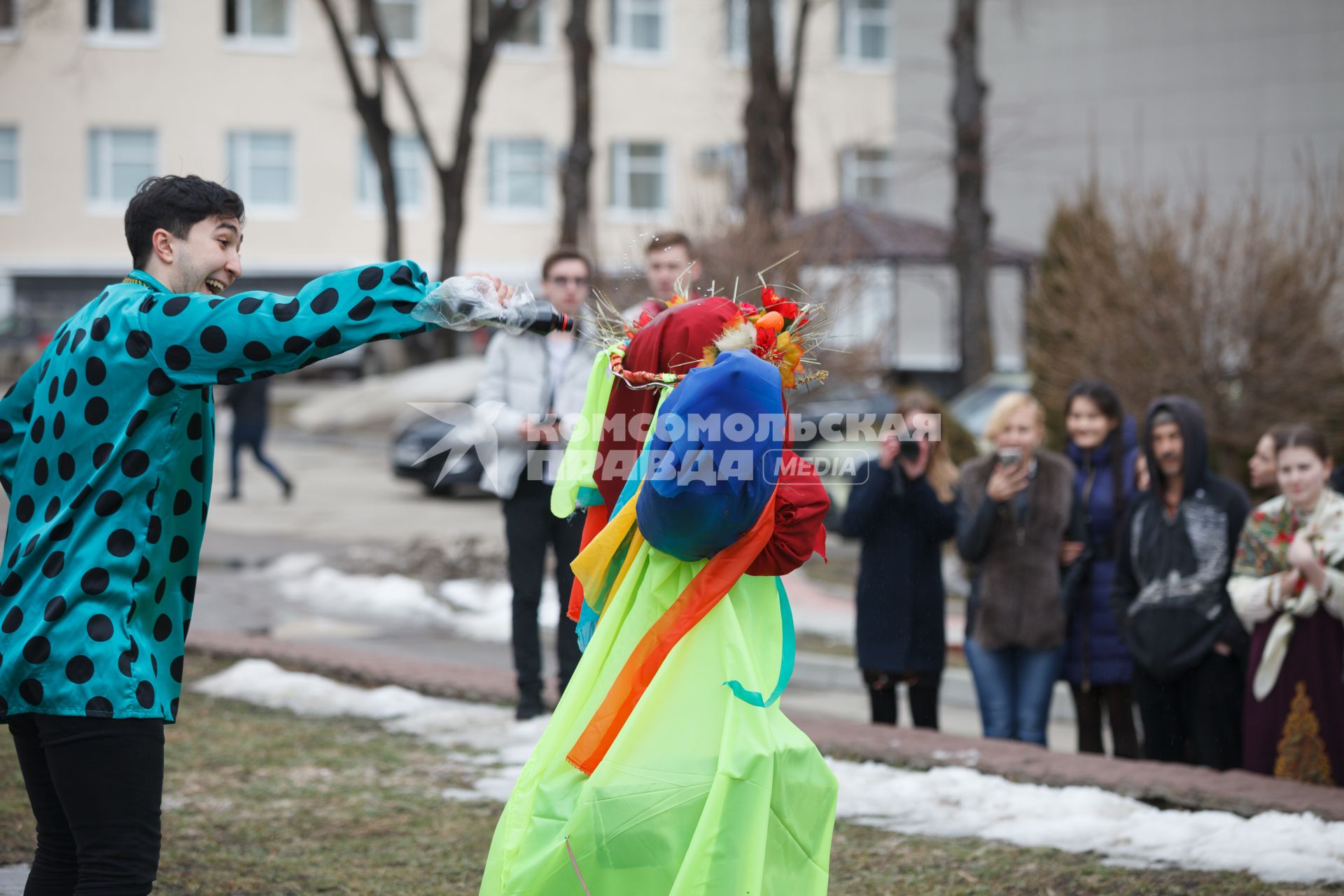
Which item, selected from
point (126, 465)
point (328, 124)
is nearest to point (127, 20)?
point (328, 124)

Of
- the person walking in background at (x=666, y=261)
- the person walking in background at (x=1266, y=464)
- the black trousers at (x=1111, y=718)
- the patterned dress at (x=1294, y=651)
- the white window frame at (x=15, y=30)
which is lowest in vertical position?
the black trousers at (x=1111, y=718)

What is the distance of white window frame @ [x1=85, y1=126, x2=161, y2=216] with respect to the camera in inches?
1325

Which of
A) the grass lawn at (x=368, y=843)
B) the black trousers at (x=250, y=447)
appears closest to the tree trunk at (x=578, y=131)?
the black trousers at (x=250, y=447)

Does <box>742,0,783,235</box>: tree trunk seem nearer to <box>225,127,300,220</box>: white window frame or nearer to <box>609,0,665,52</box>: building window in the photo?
<box>609,0,665,52</box>: building window

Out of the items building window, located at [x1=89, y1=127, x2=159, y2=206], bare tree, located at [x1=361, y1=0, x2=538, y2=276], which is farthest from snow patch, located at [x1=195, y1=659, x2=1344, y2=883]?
building window, located at [x1=89, y1=127, x2=159, y2=206]

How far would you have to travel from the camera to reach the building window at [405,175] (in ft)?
116

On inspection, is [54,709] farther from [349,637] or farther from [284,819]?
[349,637]

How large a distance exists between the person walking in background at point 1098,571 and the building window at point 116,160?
1222 inches

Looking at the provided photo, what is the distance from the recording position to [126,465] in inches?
122

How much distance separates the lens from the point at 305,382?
106 ft

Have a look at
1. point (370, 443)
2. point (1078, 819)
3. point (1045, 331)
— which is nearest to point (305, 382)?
point (370, 443)

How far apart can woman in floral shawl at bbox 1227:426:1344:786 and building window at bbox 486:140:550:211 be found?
3139 centimetres

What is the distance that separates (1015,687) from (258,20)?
32582 millimetres

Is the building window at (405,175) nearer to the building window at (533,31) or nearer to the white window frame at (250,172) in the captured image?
the white window frame at (250,172)
